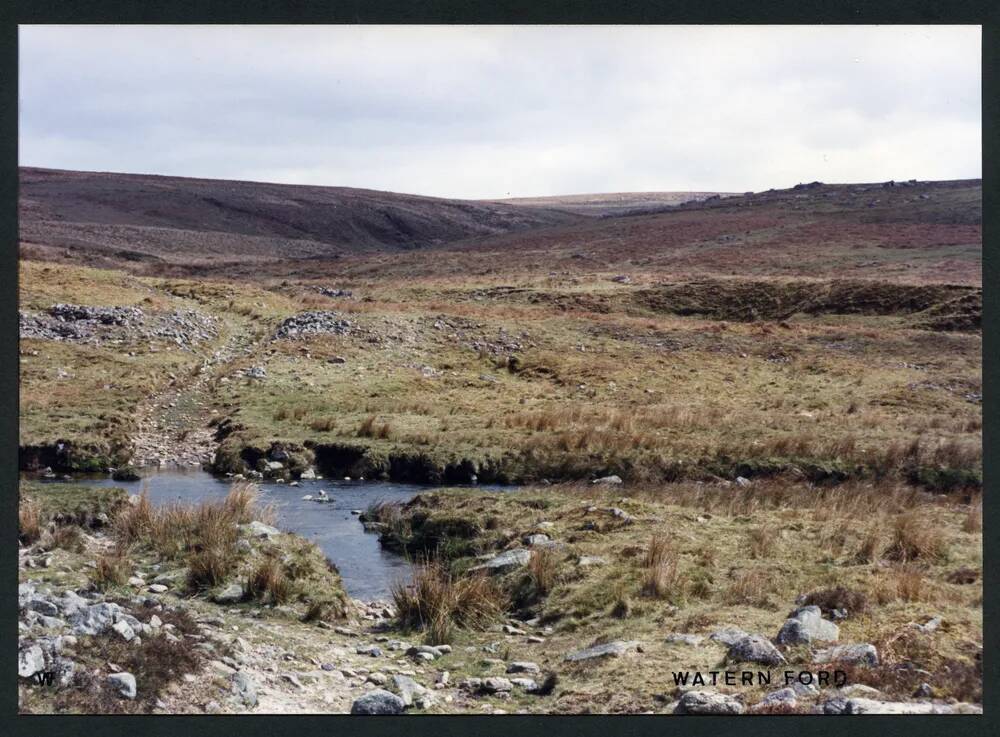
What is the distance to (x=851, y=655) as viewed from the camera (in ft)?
30.2

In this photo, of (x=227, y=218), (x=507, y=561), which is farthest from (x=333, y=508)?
(x=227, y=218)

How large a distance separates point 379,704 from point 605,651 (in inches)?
104

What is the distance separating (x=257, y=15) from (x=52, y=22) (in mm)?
1944

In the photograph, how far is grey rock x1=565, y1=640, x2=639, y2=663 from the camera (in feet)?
32.9

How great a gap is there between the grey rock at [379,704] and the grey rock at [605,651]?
2198mm

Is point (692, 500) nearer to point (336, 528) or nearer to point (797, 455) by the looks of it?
point (797, 455)

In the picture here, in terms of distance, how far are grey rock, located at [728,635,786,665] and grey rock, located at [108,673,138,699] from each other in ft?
19.0

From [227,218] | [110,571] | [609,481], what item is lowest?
[609,481]

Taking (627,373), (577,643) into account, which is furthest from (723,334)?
(577,643)

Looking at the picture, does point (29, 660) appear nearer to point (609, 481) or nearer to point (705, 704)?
point (705, 704)

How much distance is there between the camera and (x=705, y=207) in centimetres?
10781

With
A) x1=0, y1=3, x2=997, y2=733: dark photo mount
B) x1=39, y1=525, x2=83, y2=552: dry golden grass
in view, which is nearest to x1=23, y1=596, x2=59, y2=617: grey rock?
x1=0, y1=3, x2=997, y2=733: dark photo mount

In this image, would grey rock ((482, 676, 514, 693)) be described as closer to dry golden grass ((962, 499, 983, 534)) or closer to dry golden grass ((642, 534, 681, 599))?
dry golden grass ((642, 534, 681, 599))

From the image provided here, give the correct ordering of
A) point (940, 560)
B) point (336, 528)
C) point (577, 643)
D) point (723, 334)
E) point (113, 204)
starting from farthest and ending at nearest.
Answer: point (113, 204), point (723, 334), point (336, 528), point (940, 560), point (577, 643)
